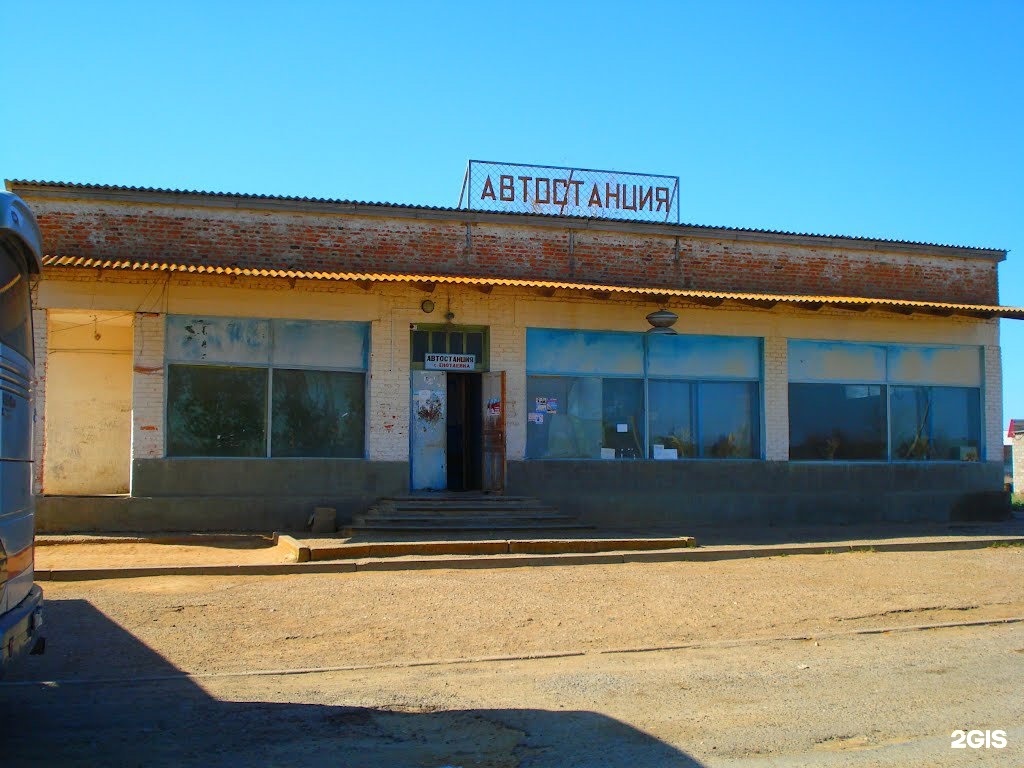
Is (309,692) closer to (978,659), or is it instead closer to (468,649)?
(468,649)

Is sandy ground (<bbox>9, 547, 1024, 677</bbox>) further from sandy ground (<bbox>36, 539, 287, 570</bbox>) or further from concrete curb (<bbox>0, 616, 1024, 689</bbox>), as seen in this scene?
sandy ground (<bbox>36, 539, 287, 570</bbox>)

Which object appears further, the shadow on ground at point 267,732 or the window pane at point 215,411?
the window pane at point 215,411

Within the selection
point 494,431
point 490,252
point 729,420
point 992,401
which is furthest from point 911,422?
point 490,252

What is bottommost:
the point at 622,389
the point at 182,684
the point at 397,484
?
the point at 182,684

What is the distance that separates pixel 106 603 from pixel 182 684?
2880 millimetres

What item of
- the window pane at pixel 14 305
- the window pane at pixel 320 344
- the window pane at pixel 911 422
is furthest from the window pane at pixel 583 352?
the window pane at pixel 14 305

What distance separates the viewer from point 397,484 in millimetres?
14945

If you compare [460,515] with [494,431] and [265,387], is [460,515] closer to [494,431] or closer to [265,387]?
[494,431]

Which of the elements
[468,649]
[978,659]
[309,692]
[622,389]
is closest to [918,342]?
[622,389]

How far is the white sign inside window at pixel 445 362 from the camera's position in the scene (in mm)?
15336

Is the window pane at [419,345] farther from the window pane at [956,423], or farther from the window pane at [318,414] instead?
the window pane at [956,423]

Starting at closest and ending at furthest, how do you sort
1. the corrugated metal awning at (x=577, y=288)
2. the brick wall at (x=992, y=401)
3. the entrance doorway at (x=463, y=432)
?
1. the corrugated metal awning at (x=577, y=288)
2. the entrance doorway at (x=463, y=432)
3. the brick wall at (x=992, y=401)

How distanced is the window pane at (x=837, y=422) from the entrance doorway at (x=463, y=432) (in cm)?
553

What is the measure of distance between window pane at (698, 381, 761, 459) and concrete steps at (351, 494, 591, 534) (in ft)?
10.1
